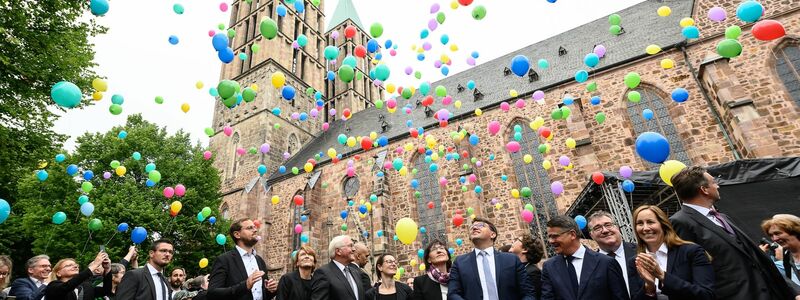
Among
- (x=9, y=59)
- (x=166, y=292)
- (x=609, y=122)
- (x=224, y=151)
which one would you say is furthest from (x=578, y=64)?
(x=224, y=151)

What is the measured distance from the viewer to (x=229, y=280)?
3.46 m

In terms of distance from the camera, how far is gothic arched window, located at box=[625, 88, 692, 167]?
11.4 m

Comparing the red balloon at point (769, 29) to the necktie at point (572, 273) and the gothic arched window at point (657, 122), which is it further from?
the necktie at point (572, 273)

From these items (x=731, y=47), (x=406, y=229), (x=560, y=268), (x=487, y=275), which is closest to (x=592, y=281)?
(x=560, y=268)

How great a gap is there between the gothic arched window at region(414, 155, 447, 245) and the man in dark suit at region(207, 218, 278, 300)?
1095cm

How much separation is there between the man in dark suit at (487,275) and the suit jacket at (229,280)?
186 centimetres

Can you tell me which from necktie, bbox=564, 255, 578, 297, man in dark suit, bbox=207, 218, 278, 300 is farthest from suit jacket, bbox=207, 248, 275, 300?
necktie, bbox=564, 255, 578, 297

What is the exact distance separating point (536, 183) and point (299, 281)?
11.4 meters

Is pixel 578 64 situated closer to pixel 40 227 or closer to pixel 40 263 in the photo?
pixel 40 263

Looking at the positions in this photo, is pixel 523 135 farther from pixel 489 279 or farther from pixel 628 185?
pixel 489 279

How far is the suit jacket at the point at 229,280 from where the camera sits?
3244mm

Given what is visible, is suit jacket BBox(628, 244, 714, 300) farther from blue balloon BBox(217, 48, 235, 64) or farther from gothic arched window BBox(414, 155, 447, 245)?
gothic arched window BBox(414, 155, 447, 245)

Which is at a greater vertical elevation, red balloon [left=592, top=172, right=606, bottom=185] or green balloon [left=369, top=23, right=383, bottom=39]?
green balloon [left=369, top=23, right=383, bottom=39]

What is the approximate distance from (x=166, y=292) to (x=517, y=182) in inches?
479
